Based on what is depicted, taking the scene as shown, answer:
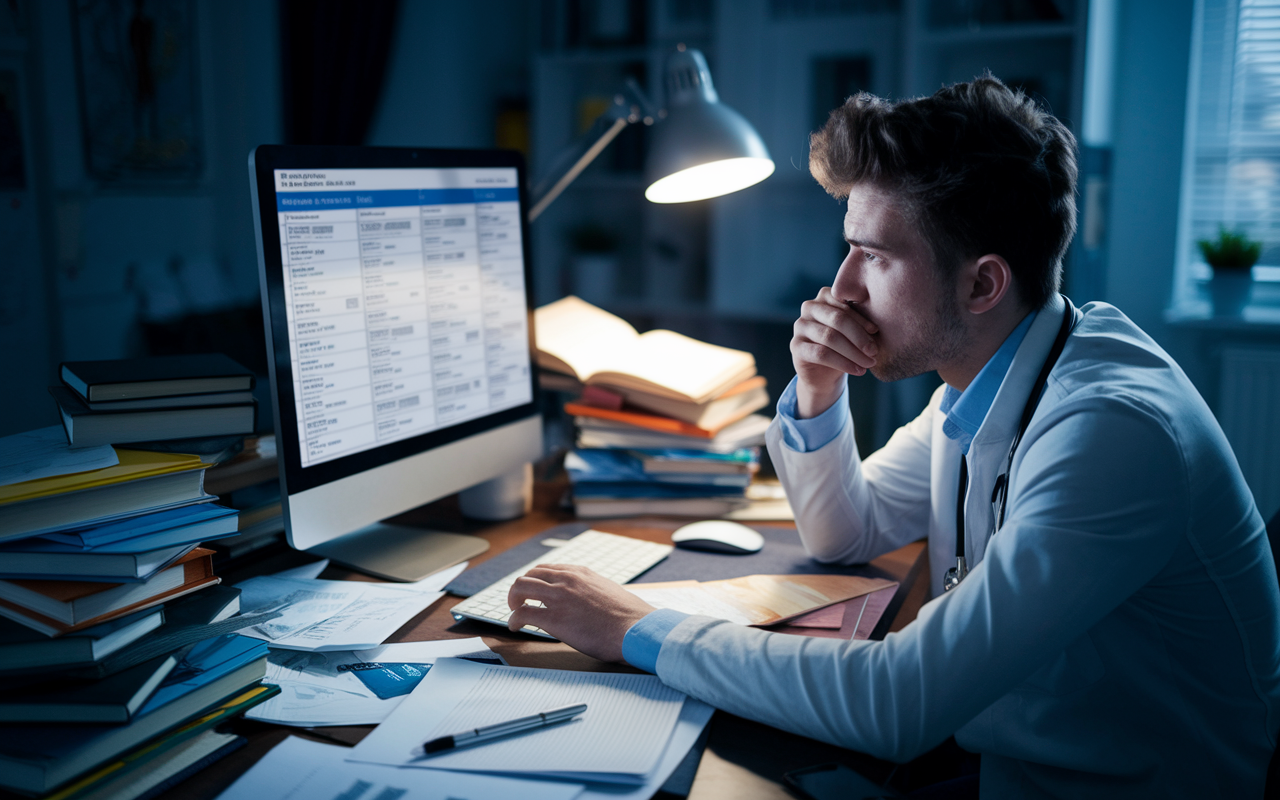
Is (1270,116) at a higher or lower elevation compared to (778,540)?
higher

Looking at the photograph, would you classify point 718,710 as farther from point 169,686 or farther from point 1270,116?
point 1270,116

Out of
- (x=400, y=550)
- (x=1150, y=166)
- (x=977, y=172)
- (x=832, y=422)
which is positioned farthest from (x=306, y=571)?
(x=1150, y=166)

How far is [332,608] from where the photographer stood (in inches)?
41.7

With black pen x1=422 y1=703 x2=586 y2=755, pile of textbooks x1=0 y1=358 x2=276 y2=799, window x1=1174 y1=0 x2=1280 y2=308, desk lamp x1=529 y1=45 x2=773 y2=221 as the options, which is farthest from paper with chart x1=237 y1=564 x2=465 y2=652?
window x1=1174 y1=0 x2=1280 y2=308

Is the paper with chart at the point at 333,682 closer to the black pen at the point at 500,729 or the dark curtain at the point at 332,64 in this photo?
the black pen at the point at 500,729

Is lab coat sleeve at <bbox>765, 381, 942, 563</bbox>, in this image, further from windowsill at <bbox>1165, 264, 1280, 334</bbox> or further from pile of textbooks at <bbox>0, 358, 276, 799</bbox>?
windowsill at <bbox>1165, 264, 1280, 334</bbox>

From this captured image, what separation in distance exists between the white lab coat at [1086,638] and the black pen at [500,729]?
11cm

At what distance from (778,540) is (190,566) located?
82 cm

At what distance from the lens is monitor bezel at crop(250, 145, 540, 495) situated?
39.5 inches

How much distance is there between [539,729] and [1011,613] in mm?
429

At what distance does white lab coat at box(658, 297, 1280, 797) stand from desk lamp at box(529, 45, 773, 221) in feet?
1.91

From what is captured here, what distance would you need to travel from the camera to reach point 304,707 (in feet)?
2.81

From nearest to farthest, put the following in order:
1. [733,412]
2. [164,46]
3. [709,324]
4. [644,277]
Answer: [733,412]
[164,46]
[709,324]
[644,277]

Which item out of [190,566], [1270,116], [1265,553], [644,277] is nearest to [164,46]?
[644,277]
